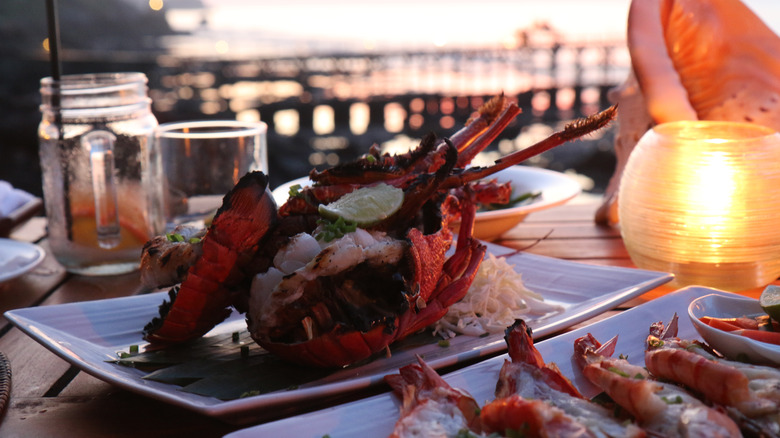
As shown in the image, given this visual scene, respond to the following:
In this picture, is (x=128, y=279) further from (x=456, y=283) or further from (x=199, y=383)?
(x=456, y=283)

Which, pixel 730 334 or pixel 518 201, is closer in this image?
pixel 730 334

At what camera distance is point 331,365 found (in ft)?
4.68

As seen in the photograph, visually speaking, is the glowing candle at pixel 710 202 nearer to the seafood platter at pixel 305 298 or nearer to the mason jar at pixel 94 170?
the seafood platter at pixel 305 298

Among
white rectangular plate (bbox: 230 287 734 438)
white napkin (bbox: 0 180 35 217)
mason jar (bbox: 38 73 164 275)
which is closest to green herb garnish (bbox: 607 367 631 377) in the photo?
white rectangular plate (bbox: 230 287 734 438)

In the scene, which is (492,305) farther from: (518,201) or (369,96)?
(369,96)

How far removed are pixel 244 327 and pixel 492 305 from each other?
0.65 meters

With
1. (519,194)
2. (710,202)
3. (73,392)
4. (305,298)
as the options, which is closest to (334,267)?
(305,298)

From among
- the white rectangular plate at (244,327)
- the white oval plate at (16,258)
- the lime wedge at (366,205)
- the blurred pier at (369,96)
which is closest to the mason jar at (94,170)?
the white oval plate at (16,258)

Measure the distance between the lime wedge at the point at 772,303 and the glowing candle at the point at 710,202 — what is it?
1.55 feet

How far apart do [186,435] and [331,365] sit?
0.32m

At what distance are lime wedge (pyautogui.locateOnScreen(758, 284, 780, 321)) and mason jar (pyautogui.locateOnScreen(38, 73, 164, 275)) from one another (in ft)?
5.92

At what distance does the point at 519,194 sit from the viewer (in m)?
2.84

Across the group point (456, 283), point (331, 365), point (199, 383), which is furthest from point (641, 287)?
point (199, 383)

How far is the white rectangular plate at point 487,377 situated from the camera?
1.12 meters
